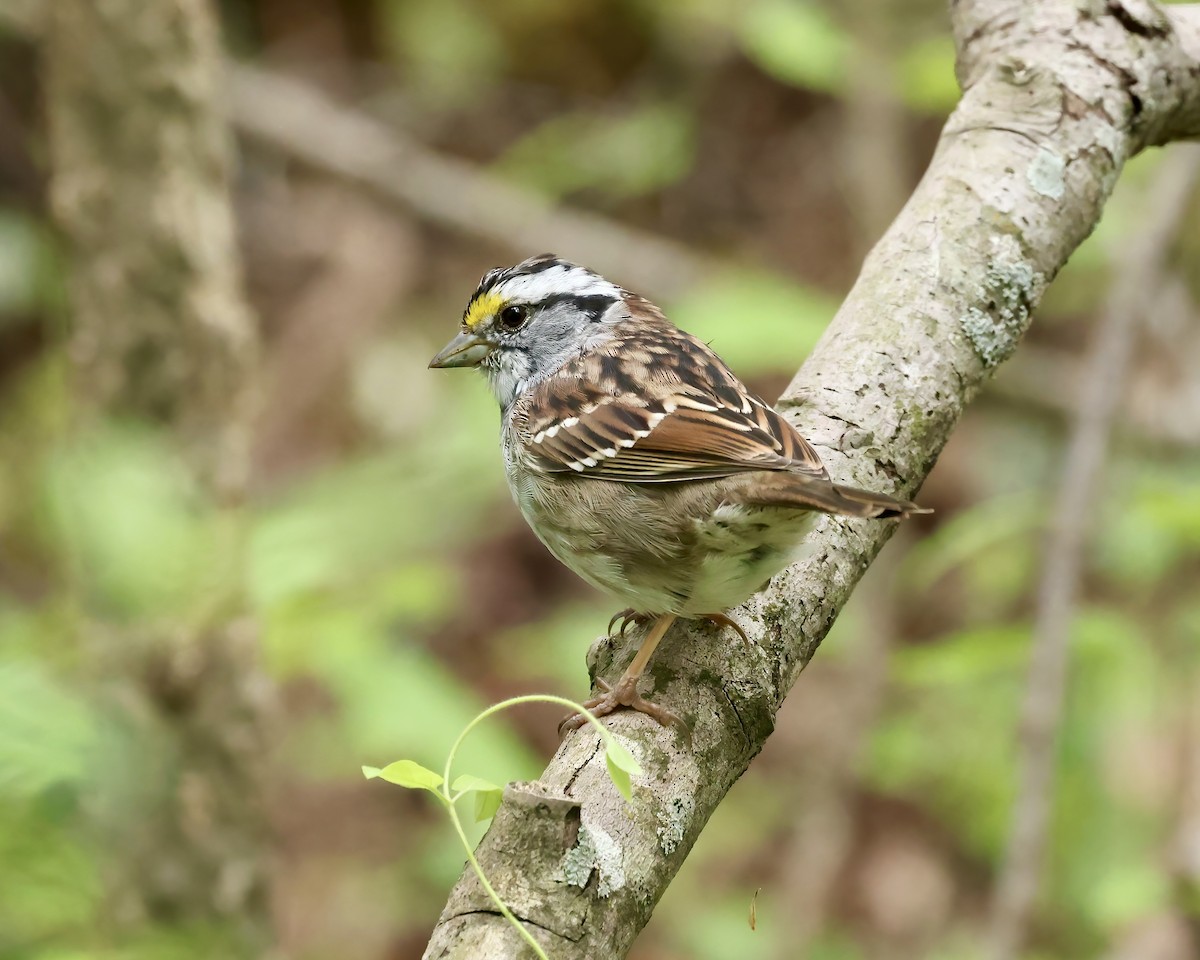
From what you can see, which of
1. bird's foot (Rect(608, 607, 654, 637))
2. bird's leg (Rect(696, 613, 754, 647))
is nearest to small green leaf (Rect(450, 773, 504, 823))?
bird's leg (Rect(696, 613, 754, 647))

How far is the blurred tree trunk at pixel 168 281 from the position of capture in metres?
3.71

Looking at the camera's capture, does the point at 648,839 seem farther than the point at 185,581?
Yes

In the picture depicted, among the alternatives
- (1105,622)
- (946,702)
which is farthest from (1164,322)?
(1105,622)

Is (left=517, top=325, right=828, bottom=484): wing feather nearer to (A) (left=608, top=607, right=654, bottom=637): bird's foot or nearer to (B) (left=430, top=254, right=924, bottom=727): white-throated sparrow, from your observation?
(B) (left=430, top=254, right=924, bottom=727): white-throated sparrow

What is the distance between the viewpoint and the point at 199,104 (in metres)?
3.91

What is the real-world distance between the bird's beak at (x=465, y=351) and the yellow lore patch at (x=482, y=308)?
0.11 feet

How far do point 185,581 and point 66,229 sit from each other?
2961 mm

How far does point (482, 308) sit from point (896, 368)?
54.4 inches

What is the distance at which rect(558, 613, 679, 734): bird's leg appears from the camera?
2037mm

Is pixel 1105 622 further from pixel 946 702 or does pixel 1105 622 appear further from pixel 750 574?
pixel 750 574

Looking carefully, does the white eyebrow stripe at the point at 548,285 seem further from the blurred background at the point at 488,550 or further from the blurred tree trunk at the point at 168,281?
the blurred tree trunk at the point at 168,281

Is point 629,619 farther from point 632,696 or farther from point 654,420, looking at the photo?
point 632,696

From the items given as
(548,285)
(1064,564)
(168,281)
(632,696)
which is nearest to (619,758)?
(632,696)

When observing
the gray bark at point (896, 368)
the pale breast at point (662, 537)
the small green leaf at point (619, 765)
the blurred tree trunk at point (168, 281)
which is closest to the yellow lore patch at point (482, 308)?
the pale breast at point (662, 537)
